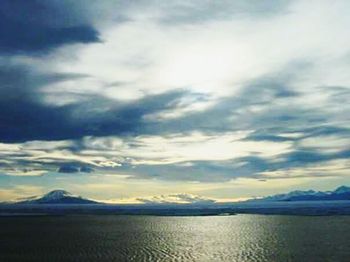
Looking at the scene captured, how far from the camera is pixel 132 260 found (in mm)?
43062

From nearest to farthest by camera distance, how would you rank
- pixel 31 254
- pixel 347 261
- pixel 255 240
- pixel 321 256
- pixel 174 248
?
pixel 347 261 < pixel 321 256 < pixel 31 254 < pixel 174 248 < pixel 255 240

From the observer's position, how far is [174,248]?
5103 cm

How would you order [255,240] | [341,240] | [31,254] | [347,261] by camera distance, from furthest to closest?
[255,240]
[341,240]
[31,254]
[347,261]

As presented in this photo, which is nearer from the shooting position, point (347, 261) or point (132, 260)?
point (347, 261)

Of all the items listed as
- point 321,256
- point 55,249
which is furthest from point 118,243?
point 321,256

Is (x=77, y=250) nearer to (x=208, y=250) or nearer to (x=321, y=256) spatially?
(x=208, y=250)

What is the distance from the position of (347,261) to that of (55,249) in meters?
30.5

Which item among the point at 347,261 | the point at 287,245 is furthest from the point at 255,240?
the point at 347,261

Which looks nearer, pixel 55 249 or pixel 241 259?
pixel 241 259

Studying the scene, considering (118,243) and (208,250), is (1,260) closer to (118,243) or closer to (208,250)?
(118,243)

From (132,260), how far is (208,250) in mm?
9508

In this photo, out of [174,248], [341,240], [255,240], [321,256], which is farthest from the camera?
[255,240]

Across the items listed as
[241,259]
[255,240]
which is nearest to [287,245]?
[255,240]

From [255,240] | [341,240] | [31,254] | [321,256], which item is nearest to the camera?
[321,256]
